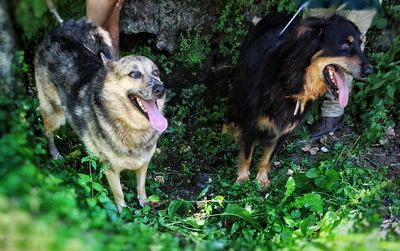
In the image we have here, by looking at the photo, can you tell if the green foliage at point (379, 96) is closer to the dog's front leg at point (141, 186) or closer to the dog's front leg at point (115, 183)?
the dog's front leg at point (141, 186)

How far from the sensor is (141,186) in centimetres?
412

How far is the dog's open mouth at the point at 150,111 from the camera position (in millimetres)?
3646

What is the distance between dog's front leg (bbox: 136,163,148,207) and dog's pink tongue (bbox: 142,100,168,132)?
513 millimetres

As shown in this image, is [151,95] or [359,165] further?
[359,165]

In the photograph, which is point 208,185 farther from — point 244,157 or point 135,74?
point 135,74

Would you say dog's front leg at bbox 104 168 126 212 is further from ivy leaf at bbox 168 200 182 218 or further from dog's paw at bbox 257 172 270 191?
dog's paw at bbox 257 172 270 191

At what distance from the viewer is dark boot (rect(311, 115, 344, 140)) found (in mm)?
5238

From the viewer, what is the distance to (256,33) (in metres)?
4.53

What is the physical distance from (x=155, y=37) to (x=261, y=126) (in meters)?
1.95

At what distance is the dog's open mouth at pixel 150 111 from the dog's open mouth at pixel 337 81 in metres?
1.46

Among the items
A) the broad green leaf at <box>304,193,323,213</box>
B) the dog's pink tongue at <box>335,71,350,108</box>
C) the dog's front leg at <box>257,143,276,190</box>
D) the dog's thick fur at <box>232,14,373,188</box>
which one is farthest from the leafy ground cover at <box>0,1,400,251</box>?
the dog's pink tongue at <box>335,71,350,108</box>

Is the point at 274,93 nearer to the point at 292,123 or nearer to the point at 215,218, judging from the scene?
the point at 292,123

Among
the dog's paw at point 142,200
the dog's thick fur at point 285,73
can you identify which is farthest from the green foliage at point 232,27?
the dog's paw at point 142,200

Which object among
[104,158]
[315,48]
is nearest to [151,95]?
[104,158]
